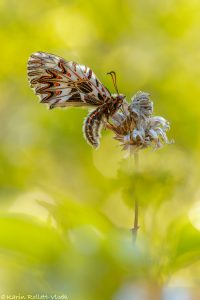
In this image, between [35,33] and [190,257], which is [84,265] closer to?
[190,257]

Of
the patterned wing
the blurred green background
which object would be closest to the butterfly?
the patterned wing

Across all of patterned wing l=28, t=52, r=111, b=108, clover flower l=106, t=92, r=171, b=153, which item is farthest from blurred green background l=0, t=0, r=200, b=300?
patterned wing l=28, t=52, r=111, b=108

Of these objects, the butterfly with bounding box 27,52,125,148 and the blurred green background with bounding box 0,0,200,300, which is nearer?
the blurred green background with bounding box 0,0,200,300

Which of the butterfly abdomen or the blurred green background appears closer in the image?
the blurred green background

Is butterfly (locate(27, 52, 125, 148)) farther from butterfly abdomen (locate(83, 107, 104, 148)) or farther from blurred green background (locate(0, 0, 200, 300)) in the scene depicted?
blurred green background (locate(0, 0, 200, 300))

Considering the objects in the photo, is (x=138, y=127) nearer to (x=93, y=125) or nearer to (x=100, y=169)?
(x=93, y=125)

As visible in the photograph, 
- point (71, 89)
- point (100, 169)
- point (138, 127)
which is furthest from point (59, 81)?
point (100, 169)
